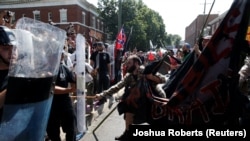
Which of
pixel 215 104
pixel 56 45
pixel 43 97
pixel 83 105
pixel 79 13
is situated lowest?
pixel 83 105

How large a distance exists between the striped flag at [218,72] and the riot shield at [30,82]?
5.59 ft

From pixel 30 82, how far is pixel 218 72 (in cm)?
209

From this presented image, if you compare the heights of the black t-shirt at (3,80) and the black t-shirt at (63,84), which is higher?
the black t-shirt at (3,80)

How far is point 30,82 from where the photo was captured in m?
2.08

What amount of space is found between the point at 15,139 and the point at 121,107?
335 centimetres

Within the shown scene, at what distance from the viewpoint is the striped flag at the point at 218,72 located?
3.34m

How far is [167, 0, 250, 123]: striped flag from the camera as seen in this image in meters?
3.34

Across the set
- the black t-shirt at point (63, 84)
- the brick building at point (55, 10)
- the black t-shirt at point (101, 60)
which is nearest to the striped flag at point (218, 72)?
the black t-shirt at point (63, 84)

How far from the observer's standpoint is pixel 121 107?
5371mm

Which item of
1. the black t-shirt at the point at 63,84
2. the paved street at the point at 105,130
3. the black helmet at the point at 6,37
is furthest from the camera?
the paved street at the point at 105,130

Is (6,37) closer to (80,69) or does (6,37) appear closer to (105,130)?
(80,69)

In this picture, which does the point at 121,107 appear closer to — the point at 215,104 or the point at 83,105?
the point at 83,105

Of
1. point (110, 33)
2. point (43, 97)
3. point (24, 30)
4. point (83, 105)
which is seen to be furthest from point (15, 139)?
point (110, 33)

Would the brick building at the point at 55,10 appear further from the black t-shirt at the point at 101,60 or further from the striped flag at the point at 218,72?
the striped flag at the point at 218,72
